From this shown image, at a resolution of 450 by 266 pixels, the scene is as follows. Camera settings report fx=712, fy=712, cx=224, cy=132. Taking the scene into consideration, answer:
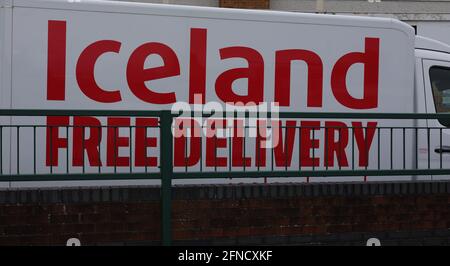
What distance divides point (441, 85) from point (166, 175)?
3.82m

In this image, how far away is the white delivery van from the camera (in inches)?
276

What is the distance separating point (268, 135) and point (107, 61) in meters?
1.83

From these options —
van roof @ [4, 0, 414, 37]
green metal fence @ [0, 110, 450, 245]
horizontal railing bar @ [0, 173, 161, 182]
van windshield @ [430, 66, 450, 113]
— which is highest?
van roof @ [4, 0, 414, 37]

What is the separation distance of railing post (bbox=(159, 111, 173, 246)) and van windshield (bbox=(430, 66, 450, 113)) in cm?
364

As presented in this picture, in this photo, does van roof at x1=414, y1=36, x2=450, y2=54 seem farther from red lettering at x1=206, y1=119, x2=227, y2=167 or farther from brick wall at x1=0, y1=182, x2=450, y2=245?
red lettering at x1=206, y1=119, x2=227, y2=167

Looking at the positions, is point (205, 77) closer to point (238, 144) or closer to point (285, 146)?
point (238, 144)

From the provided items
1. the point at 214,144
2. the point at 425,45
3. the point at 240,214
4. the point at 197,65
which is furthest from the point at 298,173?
the point at 425,45

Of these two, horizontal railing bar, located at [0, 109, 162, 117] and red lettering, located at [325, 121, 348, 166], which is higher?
horizontal railing bar, located at [0, 109, 162, 117]

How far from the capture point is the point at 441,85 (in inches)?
329

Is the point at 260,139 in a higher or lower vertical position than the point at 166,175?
higher

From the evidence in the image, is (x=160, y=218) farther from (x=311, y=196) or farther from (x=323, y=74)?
(x=323, y=74)

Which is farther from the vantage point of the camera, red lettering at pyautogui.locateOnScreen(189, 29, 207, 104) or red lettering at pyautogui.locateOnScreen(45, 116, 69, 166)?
red lettering at pyautogui.locateOnScreen(189, 29, 207, 104)

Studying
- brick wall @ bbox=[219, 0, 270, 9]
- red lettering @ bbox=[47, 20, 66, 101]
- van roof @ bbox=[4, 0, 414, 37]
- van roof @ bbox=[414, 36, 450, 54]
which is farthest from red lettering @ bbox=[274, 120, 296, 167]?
brick wall @ bbox=[219, 0, 270, 9]
